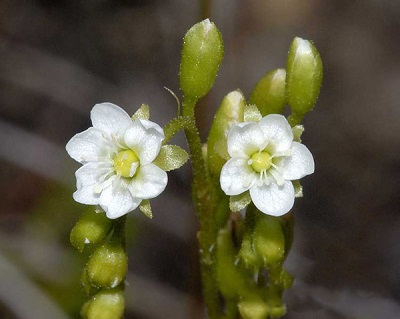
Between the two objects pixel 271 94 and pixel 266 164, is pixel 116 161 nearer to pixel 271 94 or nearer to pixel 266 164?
pixel 266 164

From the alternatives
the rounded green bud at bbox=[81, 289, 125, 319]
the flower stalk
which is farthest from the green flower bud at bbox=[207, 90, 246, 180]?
the rounded green bud at bbox=[81, 289, 125, 319]

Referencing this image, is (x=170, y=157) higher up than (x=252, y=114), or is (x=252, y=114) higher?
(x=252, y=114)

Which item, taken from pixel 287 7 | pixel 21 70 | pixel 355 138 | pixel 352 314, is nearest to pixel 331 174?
pixel 355 138

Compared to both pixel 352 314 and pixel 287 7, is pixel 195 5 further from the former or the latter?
pixel 352 314

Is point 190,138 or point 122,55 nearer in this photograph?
point 190,138

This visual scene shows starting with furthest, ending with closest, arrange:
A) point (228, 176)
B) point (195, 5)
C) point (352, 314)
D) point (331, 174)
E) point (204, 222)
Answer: point (195, 5)
point (331, 174)
point (352, 314)
point (204, 222)
point (228, 176)

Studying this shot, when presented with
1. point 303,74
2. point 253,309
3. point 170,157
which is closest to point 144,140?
point 170,157

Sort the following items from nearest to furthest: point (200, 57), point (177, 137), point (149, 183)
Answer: point (149, 183) < point (200, 57) < point (177, 137)

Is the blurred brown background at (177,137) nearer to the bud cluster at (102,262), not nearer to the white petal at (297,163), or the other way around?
the bud cluster at (102,262)
